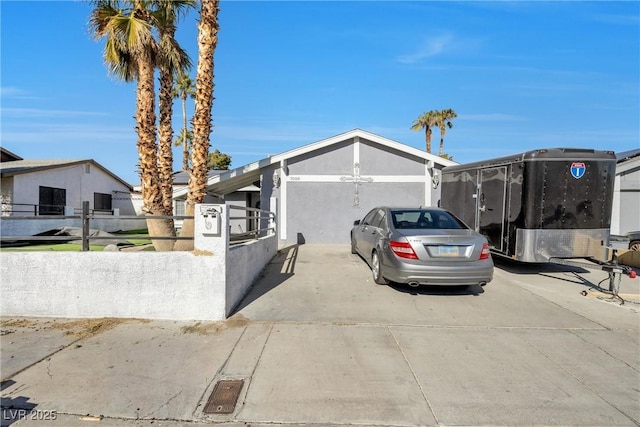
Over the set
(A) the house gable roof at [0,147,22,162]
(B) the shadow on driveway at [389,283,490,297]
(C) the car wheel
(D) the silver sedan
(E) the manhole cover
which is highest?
(A) the house gable roof at [0,147,22,162]

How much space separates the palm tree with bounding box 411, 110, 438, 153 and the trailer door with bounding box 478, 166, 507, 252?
1105 inches

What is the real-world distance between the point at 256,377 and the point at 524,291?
569 centimetres

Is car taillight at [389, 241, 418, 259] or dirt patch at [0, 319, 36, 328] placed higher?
car taillight at [389, 241, 418, 259]

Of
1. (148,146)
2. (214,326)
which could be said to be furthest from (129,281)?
(148,146)

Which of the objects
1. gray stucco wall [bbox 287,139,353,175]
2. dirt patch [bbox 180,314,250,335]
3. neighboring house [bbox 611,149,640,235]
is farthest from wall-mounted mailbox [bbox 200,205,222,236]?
neighboring house [bbox 611,149,640,235]

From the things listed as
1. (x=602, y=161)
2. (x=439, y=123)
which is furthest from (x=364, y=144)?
(x=439, y=123)

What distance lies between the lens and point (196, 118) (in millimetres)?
9117

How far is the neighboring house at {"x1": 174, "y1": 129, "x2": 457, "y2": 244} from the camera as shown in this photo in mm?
13094

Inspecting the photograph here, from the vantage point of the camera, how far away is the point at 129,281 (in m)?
5.23

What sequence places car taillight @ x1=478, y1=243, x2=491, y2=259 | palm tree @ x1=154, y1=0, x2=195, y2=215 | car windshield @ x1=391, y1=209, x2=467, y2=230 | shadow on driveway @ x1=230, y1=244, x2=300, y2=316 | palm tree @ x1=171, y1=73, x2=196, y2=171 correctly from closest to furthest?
1. car taillight @ x1=478, y1=243, x2=491, y2=259
2. shadow on driveway @ x1=230, y1=244, x2=300, y2=316
3. car windshield @ x1=391, y1=209, x2=467, y2=230
4. palm tree @ x1=154, y1=0, x2=195, y2=215
5. palm tree @ x1=171, y1=73, x2=196, y2=171

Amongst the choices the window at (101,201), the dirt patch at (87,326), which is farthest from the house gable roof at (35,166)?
the dirt patch at (87,326)

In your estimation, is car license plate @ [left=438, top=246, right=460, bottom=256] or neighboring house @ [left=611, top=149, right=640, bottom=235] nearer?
car license plate @ [left=438, top=246, right=460, bottom=256]

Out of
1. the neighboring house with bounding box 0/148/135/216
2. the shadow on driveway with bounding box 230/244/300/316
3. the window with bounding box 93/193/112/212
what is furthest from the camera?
the window with bounding box 93/193/112/212

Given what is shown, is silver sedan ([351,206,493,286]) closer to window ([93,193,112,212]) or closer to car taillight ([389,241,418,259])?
car taillight ([389,241,418,259])
